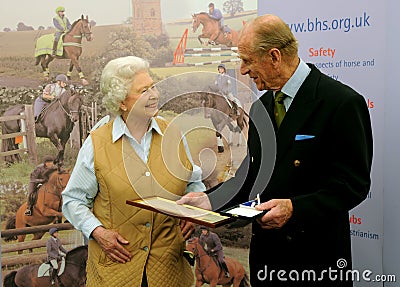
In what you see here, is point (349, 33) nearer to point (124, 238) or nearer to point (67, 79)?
point (124, 238)

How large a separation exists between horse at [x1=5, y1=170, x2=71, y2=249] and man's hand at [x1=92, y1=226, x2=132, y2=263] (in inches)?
56.3

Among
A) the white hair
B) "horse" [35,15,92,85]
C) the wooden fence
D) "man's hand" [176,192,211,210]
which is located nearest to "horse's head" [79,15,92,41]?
Result: "horse" [35,15,92,85]

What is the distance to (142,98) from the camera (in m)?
2.10

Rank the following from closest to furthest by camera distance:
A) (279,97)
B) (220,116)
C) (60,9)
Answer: (279,97)
(220,116)
(60,9)

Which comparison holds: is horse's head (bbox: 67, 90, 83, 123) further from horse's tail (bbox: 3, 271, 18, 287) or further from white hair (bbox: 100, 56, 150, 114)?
white hair (bbox: 100, 56, 150, 114)

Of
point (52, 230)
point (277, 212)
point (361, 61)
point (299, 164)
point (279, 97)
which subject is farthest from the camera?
point (52, 230)

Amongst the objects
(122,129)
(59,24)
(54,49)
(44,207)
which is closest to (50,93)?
(54,49)

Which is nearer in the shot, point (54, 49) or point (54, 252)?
point (54, 49)

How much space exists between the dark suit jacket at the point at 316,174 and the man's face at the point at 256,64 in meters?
0.13

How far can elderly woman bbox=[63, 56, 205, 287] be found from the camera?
81.7 inches

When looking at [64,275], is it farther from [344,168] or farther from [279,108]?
[344,168]

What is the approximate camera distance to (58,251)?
348 centimetres

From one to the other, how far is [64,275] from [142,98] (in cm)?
197

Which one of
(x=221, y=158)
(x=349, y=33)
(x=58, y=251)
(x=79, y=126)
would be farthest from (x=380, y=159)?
(x=58, y=251)
